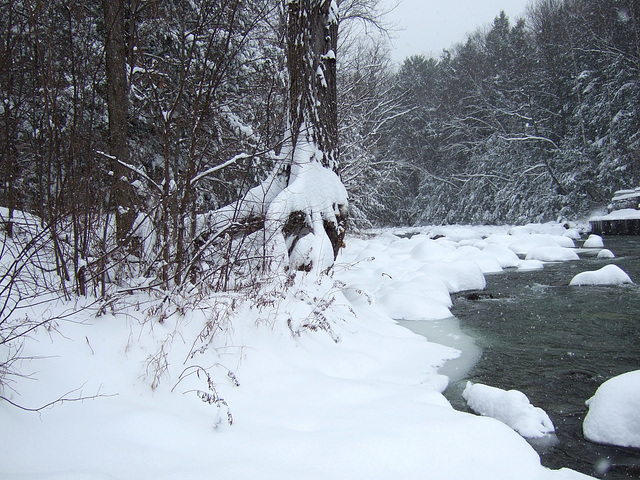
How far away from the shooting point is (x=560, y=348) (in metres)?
4.06

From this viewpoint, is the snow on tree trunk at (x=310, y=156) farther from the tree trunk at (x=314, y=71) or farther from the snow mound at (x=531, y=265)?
the snow mound at (x=531, y=265)

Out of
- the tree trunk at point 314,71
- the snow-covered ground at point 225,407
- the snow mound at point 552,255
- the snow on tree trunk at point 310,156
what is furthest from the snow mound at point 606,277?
the snow-covered ground at point 225,407

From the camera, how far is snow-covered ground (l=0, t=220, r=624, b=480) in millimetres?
1713

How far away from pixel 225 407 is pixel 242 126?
7163 millimetres

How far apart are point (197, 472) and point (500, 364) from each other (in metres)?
2.95

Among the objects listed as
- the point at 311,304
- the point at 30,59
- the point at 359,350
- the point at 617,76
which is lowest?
the point at 359,350

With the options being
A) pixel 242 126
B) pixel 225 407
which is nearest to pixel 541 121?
pixel 242 126

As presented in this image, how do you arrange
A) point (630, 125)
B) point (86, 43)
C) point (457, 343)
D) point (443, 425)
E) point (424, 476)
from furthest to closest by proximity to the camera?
point (630, 125) → point (457, 343) → point (86, 43) → point (443, 425) → point (424, 476)

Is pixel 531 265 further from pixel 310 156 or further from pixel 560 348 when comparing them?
pixel 310 156

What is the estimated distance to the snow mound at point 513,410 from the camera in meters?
2.60

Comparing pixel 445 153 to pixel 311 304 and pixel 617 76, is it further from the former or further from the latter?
pixel 311 304

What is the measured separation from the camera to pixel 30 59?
8.20 feet

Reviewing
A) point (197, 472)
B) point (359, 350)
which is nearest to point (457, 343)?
point (359, 350)

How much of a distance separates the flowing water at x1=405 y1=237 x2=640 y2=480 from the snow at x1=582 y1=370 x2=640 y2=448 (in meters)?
0.06
